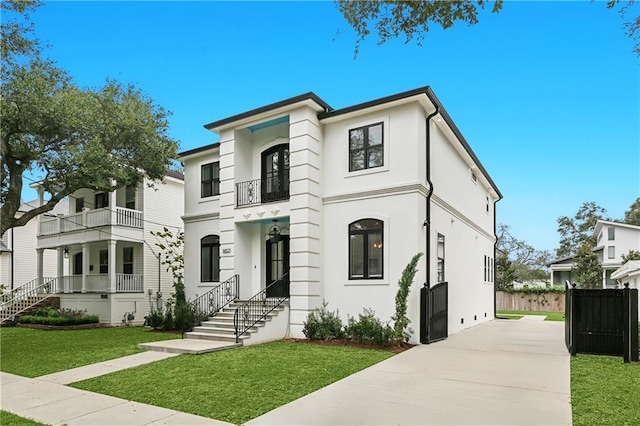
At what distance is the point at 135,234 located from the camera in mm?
20625

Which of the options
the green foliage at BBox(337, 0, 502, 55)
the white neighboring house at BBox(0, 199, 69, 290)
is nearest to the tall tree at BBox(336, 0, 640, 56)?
the green foliage at BBox(337, 0, 502, 55)

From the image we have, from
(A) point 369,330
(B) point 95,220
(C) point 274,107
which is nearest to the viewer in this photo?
(A) point 369,330

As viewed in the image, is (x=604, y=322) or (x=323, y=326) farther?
(x=323, y=326)

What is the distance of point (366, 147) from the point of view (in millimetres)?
12766

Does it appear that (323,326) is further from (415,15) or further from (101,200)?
(101,200)

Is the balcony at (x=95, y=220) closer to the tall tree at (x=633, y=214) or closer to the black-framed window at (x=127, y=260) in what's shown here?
the black-framed window at (x=127, y=260)

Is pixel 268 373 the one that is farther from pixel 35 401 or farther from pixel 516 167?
pixel 516 167

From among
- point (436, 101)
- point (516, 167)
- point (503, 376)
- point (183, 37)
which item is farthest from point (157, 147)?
Result: point (516, 167)

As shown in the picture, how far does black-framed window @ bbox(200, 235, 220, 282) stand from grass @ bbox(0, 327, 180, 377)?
2765mm

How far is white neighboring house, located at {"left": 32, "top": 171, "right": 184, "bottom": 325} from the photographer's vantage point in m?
19.8

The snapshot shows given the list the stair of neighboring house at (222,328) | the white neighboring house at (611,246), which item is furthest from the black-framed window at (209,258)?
the white neighboring house at (611,246)

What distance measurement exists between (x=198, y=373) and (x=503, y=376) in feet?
18.1

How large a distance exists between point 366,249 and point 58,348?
29.2 feet

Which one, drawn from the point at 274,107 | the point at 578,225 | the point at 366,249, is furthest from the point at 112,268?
the point at 578,225
